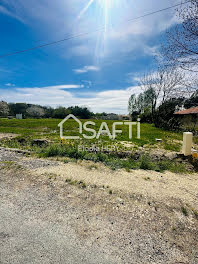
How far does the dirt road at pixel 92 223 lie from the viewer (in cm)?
159

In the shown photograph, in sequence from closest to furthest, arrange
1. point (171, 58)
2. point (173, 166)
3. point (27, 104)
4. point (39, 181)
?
point (39, 181) → point (171, 58) → point (173, 166) → point (27, 104)

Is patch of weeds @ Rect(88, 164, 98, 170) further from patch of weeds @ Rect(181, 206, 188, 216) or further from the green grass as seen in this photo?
the green grass

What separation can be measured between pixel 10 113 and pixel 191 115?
54.9 meters

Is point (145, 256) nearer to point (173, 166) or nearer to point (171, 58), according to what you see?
point (173, 166)

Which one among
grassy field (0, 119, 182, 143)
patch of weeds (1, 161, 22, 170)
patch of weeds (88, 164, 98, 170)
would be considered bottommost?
patch of weeds (88, 164, 98, 170)

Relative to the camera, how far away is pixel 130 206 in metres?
Result: 2.50

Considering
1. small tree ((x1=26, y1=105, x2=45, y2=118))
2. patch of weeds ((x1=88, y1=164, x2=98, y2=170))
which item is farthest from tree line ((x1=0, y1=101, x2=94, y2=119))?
patch of weeds ((x1=88, y1=164, x2=98, y2=170))

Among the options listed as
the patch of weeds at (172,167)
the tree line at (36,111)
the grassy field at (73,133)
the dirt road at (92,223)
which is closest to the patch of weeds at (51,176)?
the dirt road at (92,223)

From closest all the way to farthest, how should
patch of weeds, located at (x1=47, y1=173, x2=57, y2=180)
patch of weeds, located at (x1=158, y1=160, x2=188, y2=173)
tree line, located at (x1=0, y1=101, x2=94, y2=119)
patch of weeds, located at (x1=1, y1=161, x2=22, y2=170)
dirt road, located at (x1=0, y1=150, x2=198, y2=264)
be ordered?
dirt road, located at (x1=0, y1=150, x2=198, y2=264) < patch of weeds, located at (x1=47, y1=173, x2=57, y2=180) < patch of weeds, located at (x1=1, y1=161, x2=22, y2=170) < patch of weeds, located at (x1=158, y1=160, x2=188, y2=173) < tree line, located at (x1=0, y1=101, x2=94, y2=119)

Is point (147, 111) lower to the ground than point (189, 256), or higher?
higher

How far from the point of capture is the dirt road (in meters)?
1.59

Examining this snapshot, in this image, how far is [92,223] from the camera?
2064mm

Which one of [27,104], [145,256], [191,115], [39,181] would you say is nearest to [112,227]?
[145,256]

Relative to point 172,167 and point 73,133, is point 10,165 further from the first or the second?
point 73,133
